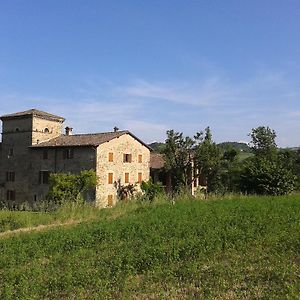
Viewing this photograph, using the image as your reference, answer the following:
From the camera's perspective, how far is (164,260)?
9352mm

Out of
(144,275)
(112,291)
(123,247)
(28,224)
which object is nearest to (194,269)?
(144,275)

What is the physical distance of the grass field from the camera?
7.31 m

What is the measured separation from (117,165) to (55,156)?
5.93 meters

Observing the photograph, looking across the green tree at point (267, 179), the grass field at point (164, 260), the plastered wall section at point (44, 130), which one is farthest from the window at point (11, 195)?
the grass field at point (164, 260)

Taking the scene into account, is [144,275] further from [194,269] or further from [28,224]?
[28,224]

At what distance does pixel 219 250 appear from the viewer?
9.64 m

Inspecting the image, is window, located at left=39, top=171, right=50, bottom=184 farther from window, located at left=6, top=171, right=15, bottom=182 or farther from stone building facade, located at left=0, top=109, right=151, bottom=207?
window, located at left=6, top=171, right=15, bottom=182

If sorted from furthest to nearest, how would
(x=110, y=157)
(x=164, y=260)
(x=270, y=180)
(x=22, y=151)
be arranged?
1. (x=22, y=151)
2. (x=110, y=157)
3. (x=270, y=180)
4. (x=164, y=260)

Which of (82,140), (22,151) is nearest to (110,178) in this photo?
(82,140)

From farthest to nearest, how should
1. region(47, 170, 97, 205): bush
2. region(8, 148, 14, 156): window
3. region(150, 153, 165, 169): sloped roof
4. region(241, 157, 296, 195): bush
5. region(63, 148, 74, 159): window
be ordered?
region(150, 153, 165, 169): sloped roof < region(8, 148, 14, 156): window < region(63, 148, 74, 159): window < region(47, 170, 97, 205): bush < region(241, 157, 296, 195): bush

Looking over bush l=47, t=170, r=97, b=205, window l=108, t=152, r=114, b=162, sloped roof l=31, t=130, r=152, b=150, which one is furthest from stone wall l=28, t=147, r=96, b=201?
window l=108, t=152, r=114, b=162

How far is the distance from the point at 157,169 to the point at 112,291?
37528mm

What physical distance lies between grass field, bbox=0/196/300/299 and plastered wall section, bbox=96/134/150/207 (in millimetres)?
20453

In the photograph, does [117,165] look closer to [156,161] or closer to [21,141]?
[156,161]
